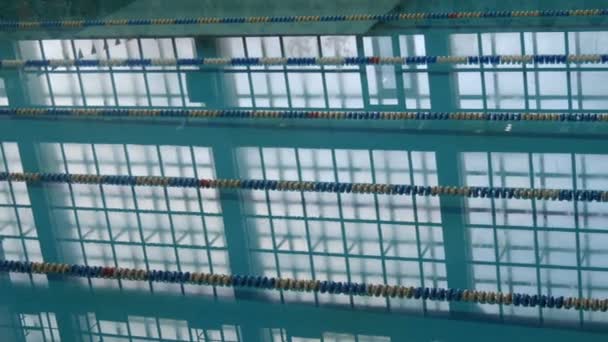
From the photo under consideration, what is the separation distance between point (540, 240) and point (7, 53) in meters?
6.66

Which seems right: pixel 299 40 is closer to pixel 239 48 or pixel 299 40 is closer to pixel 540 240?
pixel 239 48

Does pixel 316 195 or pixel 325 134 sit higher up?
pixel 325 134

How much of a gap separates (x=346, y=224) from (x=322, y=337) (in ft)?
3.91

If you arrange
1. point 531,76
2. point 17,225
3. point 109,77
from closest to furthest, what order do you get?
1. point 17,225
2. point 531,76
3. point 109,77

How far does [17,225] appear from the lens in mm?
6969

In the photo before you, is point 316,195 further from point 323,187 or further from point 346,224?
Answer: point 346,224

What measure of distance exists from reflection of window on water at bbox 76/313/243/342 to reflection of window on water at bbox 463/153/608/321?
133 centimetres

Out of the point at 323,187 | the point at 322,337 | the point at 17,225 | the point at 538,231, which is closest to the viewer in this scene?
the point at 322,337

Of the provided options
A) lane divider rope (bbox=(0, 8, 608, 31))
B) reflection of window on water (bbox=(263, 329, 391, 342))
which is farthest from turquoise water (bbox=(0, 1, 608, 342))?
lane divider rope (bbox=(0, 8, 608, 31))

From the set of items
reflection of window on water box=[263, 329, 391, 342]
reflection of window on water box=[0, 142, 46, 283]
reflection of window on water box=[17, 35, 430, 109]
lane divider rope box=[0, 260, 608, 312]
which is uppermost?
reflection of window on water box=[17, 35, 430, 109]

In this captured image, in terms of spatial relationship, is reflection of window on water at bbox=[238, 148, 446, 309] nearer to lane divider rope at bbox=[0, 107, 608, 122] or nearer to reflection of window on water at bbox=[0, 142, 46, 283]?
lane divider rope at bbox=[0, 107, 608, 122]

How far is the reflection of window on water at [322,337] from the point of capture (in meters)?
5.31

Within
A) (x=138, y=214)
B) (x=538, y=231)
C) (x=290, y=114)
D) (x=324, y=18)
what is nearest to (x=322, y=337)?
(x=538, y=231)

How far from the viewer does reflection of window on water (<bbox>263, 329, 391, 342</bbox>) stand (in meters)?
5.31
